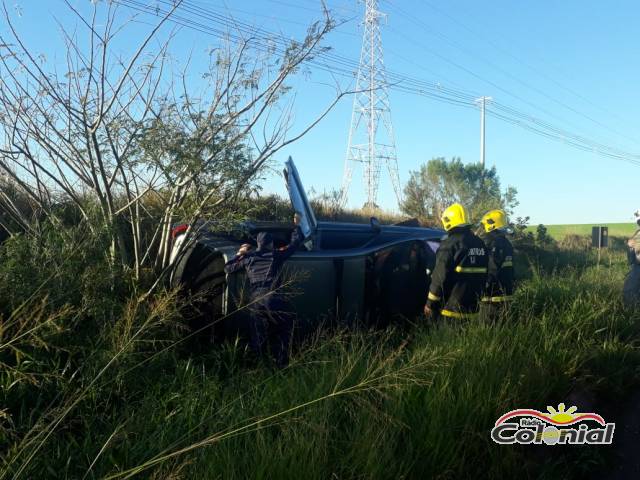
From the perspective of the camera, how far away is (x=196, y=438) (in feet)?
9.25

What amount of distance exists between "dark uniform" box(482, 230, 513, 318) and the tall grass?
0.75m

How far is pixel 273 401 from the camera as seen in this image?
10.6ft

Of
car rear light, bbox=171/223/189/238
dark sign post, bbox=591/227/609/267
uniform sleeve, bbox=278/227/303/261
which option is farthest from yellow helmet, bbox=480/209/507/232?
dark sign post, bbox=591/227/609/267

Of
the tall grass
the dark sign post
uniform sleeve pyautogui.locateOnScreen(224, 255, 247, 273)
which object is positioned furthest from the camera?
the dark sign post

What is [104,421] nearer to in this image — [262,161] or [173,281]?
[173,281]

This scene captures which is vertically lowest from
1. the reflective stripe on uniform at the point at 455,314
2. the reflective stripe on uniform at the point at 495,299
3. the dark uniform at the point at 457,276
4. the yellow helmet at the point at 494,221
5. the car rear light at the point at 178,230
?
the reflective stripe on uniform at the point at 455,314

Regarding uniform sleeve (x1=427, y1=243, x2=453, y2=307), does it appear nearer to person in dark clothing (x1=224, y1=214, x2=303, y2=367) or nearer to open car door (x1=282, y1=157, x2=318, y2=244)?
open car door (x1=282, y1=157, x2=318, y2=244)

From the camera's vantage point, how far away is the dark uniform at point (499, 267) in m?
5.82

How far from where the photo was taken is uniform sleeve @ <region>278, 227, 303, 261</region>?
16.3ft

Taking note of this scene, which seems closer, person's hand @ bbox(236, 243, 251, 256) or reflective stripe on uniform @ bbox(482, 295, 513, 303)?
person's hand @ bbox(236, 243, 251, 256)

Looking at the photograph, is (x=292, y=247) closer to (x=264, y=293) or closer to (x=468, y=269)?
(x=264, y=293)

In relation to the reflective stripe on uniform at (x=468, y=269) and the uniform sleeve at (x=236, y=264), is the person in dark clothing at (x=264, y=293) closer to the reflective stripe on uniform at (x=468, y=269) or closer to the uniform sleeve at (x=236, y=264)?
the uniform sleeve at (x=236, y=264)

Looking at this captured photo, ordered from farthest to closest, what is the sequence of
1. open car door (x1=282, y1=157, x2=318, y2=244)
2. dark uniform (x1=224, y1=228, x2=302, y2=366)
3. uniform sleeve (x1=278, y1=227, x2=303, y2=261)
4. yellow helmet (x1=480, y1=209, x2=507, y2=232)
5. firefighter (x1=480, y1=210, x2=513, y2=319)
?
1. yellow helmet (x1=480, y1=209, x2=507, y2=232)
2. firefighter (x1=480, y1=210, x2=513, y2=319)
3. open car door (x1=282, y1=157, x2=318, y2=244)
4. uniform sleeve (x1=278, y1=227, x2=303, y2=261)
5. dark uniform (x1=224, y1=228, x2=302, y2=366)

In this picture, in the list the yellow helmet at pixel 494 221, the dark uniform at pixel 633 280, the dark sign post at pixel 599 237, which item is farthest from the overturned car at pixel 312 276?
the dark sign post at pixel 599 237
